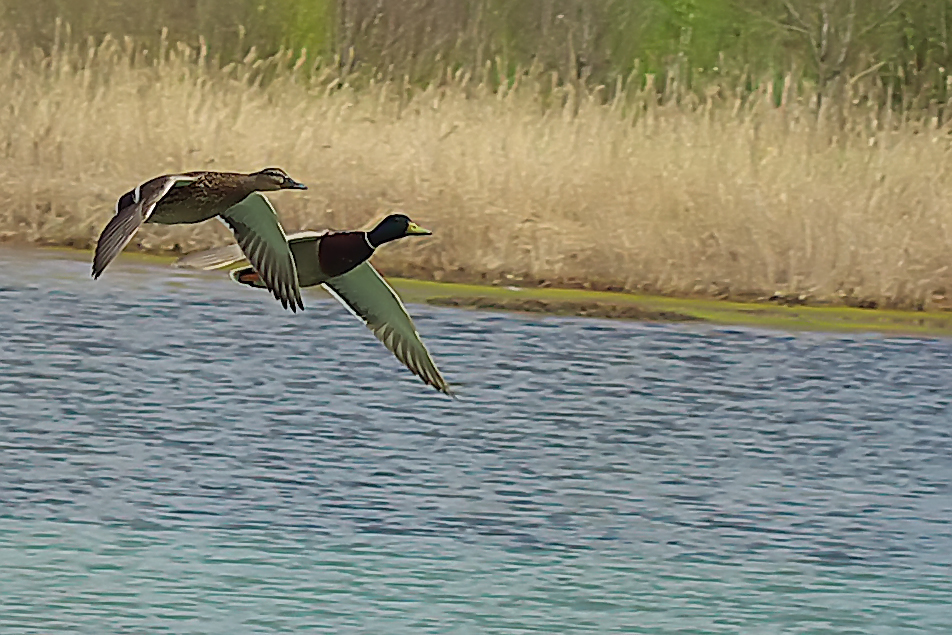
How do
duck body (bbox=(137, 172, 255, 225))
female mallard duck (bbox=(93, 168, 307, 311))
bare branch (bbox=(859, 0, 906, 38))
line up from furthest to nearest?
bare branch (bbox=(859, 0, 906, 38)), duck body (bbox=(137, 172, 255, 225)), female mallard duck (bbox=(93, 168, 307, 311))

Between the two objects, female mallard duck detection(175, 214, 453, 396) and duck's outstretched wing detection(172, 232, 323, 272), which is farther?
female mallard duck detection(175, 214, 453, 396)

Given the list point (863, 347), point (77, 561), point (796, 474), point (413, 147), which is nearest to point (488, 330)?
point (413, 147)

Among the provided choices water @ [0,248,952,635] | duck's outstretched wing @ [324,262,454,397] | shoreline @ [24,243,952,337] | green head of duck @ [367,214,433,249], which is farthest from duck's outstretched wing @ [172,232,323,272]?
shoreline @ [24,243,952,337]

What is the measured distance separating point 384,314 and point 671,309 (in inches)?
235

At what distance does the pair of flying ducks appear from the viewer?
3.06 metres

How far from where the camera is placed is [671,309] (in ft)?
31.9

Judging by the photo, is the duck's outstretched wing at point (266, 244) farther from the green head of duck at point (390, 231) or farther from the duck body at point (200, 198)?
the green head of duck at point (390, 231)

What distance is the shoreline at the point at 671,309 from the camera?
961cm

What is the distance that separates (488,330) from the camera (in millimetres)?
9531

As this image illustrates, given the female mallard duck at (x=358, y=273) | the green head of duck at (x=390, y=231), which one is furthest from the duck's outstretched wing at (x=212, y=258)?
the green head of duck at (x=390, y=231)

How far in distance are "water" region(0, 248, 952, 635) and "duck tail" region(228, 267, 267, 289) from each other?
2225mm

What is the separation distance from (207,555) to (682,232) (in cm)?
420

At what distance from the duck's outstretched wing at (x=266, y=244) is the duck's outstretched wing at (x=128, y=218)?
166 mm

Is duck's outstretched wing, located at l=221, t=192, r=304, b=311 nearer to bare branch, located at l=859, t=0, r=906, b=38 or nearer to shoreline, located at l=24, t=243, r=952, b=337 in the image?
shoreline, located at l=24, t=243, r=952, b=337
